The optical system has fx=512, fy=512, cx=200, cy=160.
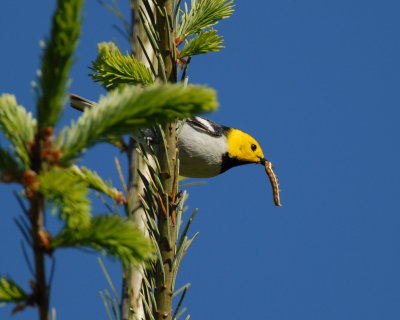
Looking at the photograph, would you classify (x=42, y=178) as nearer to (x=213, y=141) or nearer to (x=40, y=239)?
(x=40, y=239)

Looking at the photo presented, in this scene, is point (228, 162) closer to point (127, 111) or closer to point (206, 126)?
point (206, 126)

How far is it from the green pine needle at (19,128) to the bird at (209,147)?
2.55 meters

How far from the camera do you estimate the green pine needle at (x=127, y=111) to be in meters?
0.99

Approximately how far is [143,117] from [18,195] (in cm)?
28

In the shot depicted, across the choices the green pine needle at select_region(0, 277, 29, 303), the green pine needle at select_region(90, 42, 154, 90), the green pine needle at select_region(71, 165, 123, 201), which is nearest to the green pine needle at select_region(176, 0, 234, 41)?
the green pine needle at select_region(90, 42, 154, 90)

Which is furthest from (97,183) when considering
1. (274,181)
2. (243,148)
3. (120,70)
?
(243,148)

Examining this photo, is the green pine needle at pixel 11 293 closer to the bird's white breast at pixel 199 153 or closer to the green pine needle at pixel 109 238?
the green pine needle at pixel 109 238

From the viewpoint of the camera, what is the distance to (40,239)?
98 cm

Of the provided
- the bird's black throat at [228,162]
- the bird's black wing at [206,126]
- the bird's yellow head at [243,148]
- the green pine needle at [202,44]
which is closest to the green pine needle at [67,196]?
the green pine needle at [202,44]

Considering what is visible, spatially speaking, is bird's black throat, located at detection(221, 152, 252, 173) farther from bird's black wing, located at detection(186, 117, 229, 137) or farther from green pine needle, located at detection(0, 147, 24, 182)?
green pine needle, located at detection(0, 147, 24, 182)

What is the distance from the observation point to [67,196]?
3.14ft

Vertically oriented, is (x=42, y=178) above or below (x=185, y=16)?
below

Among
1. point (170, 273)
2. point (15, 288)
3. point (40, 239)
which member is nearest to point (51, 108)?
point (40, 239)

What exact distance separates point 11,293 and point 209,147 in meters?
3.21
